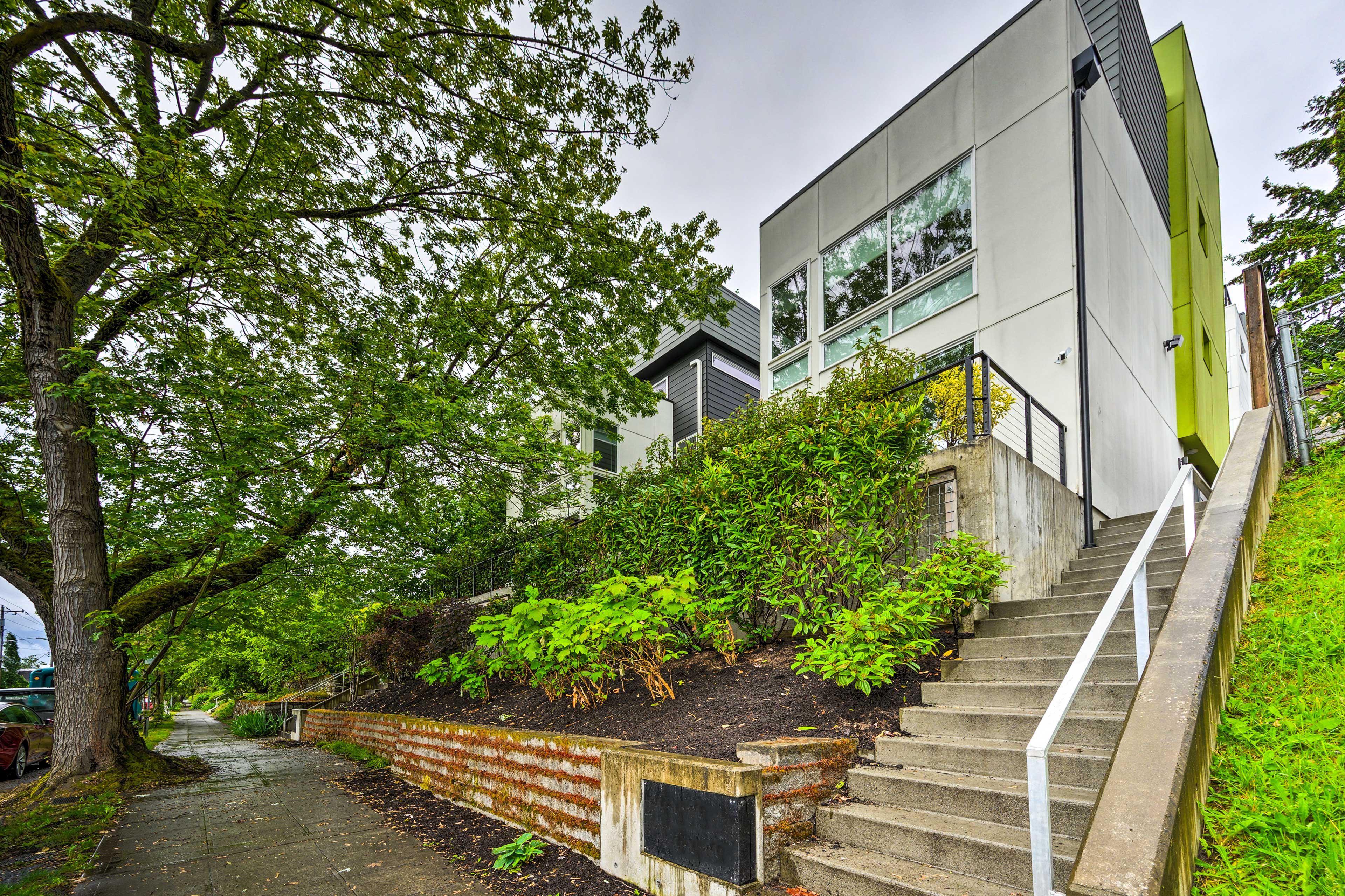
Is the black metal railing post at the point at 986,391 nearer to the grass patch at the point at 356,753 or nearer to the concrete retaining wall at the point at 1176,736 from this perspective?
the concrete retaining wall at the point at 1176,736

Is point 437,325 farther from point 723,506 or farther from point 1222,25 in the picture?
point 1222,25

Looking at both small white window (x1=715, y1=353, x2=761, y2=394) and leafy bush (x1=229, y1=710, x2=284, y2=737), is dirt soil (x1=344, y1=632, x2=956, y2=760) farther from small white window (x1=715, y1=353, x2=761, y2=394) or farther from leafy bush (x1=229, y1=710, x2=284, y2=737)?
leafy bush (x1=229, y1=710, x2=284, y2=737)

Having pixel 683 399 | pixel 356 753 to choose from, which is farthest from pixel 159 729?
pixel 683 399

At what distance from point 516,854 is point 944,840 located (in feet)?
9.67

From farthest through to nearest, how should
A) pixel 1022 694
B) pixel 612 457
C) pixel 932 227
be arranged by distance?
pixel 612 457
pixel 932 227
pixel 1022 694

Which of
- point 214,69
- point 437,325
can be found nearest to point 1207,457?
A: point 437,325

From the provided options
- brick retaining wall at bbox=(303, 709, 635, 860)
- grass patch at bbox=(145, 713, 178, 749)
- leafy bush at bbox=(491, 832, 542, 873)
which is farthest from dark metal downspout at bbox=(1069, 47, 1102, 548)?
grass patch at bbox=(145, 713, 178, 749)

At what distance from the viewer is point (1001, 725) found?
368 cm

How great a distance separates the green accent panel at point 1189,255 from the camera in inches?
534

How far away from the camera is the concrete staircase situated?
280 cm

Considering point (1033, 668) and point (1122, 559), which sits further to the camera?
point (1122, 559)

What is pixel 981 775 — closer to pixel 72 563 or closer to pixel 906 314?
pixel 906 314

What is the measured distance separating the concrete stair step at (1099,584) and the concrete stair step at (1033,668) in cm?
96

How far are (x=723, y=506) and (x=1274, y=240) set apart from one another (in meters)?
18.8
